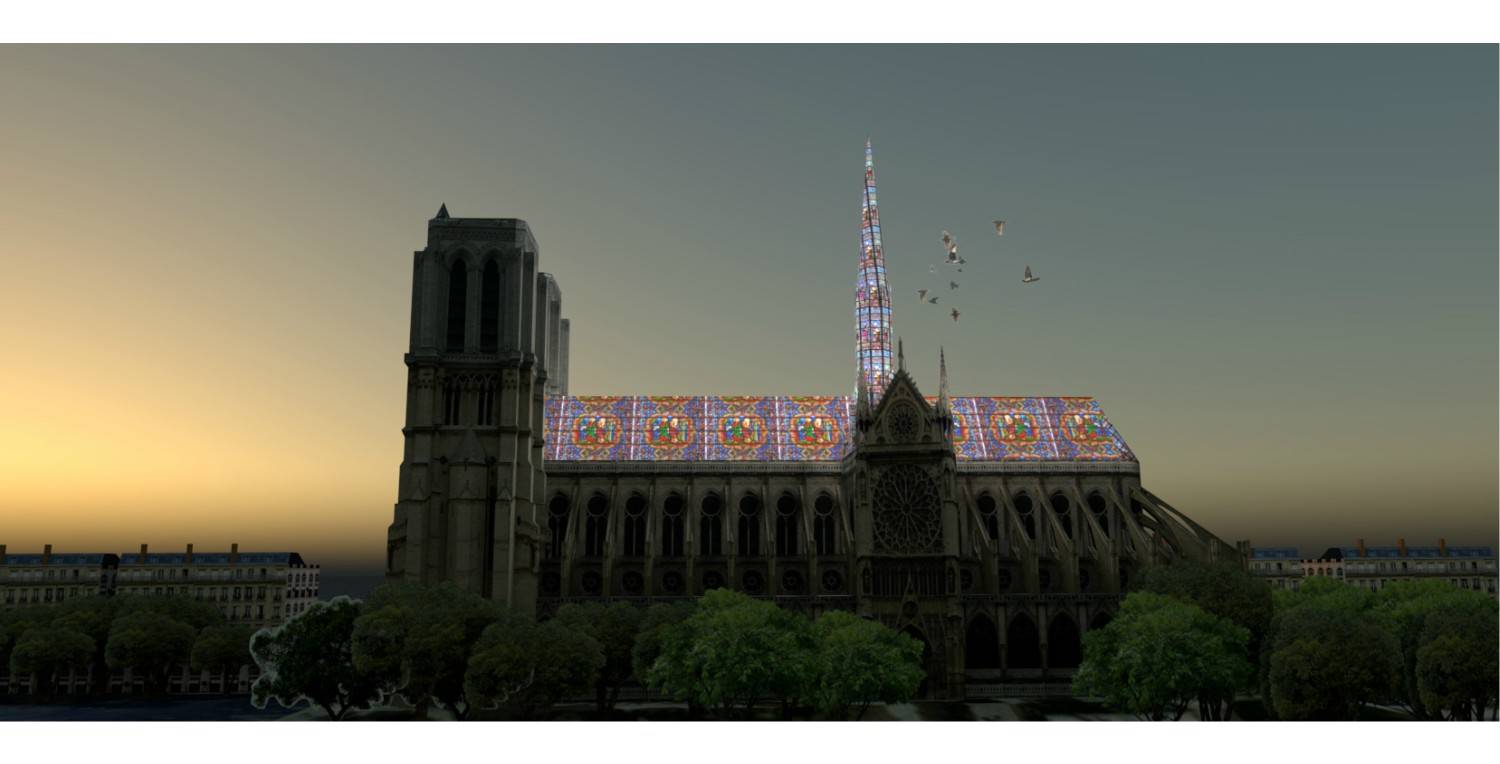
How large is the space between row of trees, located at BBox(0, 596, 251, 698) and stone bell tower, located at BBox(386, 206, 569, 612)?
45.7ft

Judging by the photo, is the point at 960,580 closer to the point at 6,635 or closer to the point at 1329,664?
the point at 1329,664

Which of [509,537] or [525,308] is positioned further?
[525,308]

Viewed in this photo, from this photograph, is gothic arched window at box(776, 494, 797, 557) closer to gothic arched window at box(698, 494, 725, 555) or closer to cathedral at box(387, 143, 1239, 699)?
cathedral at box(387, 143, 1239, 699)

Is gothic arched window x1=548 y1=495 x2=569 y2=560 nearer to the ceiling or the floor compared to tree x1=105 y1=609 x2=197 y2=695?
nearer to the ceiling

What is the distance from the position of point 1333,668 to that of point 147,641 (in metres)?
78.9

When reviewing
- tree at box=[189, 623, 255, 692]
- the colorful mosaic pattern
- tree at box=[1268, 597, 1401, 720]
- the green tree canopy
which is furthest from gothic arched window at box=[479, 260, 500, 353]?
tree at box=[1268, 597, 1401, 720]

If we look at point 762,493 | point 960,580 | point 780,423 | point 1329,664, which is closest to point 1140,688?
point 1329,664

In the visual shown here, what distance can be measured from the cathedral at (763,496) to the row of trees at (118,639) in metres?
14.3

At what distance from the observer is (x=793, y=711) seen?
70.2 metres

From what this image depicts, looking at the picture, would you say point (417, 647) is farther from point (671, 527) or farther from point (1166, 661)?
point (671, 527)

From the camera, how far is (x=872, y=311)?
129m

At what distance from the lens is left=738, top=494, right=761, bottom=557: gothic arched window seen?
106 meters

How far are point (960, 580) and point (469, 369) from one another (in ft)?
139

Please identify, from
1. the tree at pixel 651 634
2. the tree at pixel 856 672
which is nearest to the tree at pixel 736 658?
the tree at pixel 856 672
